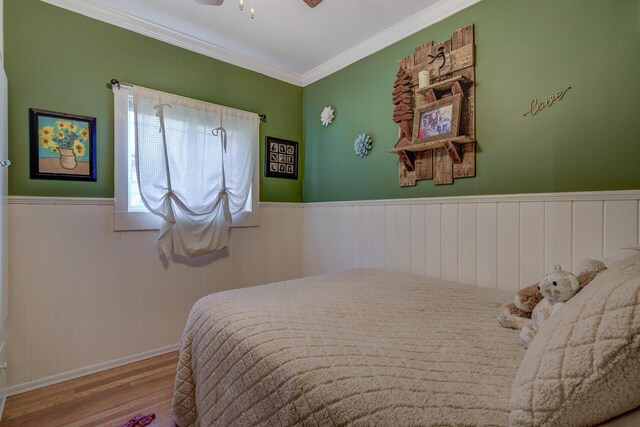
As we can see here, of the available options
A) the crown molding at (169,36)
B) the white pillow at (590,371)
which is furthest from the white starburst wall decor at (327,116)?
the white pillow at (590,371)

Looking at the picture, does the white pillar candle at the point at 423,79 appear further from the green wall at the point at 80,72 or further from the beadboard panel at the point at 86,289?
the beadboard panel at the point at 86,289

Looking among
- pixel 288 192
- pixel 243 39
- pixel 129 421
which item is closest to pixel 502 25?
pixel 243 39

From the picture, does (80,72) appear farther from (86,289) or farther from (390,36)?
(390,36)

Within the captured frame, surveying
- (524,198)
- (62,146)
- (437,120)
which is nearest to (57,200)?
(62,146)

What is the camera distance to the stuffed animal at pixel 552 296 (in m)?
0.96

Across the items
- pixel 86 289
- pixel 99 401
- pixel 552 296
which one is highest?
pixel 552 296

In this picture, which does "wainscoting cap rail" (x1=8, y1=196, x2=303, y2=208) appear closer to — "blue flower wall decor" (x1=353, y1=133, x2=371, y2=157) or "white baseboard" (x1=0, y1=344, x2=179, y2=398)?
"white baseboard" (x1=0, y1=344, x2=179, y2=398)

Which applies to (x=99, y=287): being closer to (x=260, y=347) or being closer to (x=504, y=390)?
(x=260, y=347)

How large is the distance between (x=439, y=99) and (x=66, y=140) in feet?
7.95

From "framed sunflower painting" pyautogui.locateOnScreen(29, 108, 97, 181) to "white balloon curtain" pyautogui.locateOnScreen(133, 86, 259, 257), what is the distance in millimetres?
287

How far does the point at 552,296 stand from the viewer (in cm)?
99

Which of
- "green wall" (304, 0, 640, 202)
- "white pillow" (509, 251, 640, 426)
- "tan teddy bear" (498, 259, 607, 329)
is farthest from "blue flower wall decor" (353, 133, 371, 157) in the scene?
"white pillow" (509, 251, 640, 426)

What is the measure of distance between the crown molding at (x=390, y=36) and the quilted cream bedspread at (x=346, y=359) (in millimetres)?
1794

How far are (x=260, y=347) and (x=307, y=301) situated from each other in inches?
19.0
